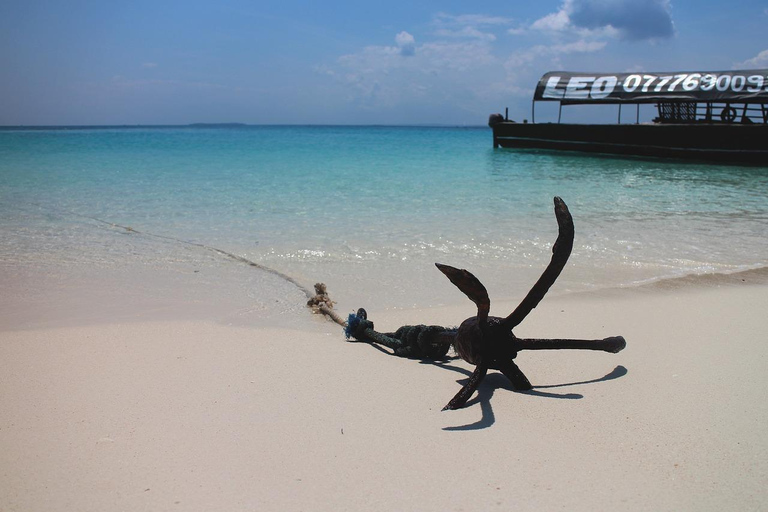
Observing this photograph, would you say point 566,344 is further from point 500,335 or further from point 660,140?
point 660,140

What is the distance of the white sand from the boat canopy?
65.0 feet

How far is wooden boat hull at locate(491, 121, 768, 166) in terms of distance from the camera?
18031mm

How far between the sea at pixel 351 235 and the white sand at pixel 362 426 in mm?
1166

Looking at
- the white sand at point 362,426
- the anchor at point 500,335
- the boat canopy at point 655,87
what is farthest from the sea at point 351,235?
the boat canopy at point 655,87

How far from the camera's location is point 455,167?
17531mm

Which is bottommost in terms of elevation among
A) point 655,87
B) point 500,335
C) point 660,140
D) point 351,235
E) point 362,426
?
point 362,426

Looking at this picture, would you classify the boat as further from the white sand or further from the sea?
the white sand

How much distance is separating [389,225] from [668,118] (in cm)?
1968

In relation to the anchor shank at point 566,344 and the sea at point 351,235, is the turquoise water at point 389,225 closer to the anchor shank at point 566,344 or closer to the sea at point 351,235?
the sea at point 351,235

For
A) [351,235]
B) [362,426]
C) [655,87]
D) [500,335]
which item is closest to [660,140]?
[655,87]

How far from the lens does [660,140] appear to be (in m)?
20.2

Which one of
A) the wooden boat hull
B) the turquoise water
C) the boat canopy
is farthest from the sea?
the boat canopy

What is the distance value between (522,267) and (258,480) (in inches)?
151

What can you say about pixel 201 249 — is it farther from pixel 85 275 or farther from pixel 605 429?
pixel 605 429
